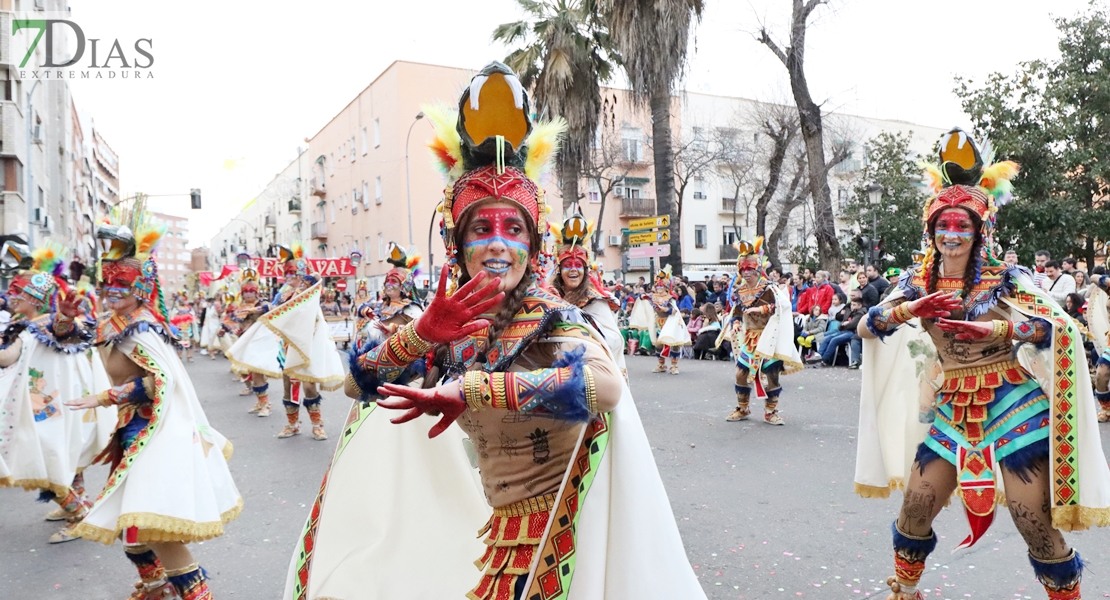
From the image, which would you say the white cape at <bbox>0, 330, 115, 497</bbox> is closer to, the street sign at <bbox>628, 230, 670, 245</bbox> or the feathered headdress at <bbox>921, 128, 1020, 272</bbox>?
the feathered headdress at <bbox>921, 128, 1020, 272</bbox>

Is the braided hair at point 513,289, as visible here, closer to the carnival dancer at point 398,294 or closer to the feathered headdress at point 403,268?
the carnival dancer at point 398,294

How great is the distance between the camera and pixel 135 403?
4082 mm

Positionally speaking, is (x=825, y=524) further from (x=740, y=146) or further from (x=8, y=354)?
(x=740, y=146)

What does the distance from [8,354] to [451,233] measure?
496 cm

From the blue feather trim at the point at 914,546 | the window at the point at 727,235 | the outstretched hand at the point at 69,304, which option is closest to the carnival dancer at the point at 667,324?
the outstretched hand at the point at 69,304

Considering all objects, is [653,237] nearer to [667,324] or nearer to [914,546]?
[667,324]

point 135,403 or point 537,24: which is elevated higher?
point 537,24

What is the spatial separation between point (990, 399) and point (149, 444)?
4.06 m

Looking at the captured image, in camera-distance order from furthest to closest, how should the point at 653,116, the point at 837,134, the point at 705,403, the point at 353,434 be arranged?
1. the point at 837,134
2. the point at 653,116
3. the point at 705,403
4. the point at 353,434

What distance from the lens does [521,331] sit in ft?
7.68

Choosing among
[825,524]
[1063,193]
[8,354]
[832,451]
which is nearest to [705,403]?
[832,451]

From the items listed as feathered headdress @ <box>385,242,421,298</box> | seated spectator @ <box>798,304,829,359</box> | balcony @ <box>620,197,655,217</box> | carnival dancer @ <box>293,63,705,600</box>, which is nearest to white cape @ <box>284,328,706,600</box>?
carnival dancer @ <box>293,63,705,600</box>

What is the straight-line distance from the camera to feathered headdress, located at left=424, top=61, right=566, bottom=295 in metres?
2.43

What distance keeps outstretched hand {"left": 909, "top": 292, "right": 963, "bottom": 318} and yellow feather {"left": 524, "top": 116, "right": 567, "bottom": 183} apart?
1.93 m
